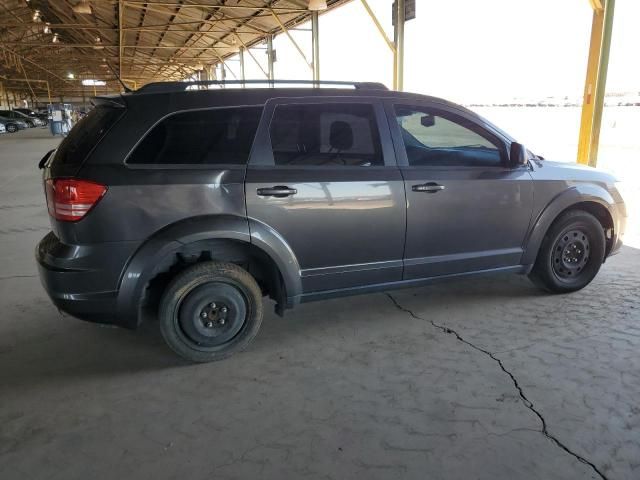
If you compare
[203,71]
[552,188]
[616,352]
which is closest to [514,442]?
[616,352]

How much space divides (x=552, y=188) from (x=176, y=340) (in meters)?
3.12

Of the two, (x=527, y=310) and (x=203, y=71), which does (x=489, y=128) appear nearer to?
(x=527, y=310)

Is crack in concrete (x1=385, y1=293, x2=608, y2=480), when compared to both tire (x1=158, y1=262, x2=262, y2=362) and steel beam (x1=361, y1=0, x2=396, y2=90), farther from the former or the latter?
steel beam (x1=361, y1=0, x2=396, y2=90)

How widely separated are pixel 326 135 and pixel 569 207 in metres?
2.24

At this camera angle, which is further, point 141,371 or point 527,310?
point 527,310

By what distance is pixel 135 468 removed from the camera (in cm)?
222

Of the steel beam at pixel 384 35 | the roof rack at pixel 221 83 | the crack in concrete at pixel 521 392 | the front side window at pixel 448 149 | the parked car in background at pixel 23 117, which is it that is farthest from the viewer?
the parked car in background at pixel 23 117

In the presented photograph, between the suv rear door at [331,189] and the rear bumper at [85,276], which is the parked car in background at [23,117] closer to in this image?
the rear bumper at [85,276]

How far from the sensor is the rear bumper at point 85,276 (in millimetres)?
2813

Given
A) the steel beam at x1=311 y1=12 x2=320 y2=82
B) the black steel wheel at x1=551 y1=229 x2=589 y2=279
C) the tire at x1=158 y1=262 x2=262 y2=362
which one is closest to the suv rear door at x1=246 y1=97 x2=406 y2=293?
the tire at x1=158 y1=262 x2=262 y2=362

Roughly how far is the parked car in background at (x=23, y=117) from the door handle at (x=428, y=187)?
124 feet

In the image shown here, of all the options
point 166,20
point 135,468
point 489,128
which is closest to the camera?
point 135,468

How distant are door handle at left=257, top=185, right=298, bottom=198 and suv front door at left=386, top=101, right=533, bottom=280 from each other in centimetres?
88

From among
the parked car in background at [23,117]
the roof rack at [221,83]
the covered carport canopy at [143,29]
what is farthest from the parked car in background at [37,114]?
the roof rack at [221,83]
